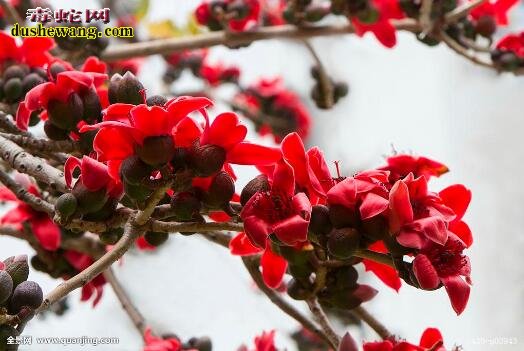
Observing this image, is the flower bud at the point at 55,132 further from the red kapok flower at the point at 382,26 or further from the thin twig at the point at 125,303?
the red kapok flower at the point at 382,26

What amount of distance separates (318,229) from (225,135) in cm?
15

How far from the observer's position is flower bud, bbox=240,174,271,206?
911 mm

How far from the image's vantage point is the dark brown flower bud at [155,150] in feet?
2.82

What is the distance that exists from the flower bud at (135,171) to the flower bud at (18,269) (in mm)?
164

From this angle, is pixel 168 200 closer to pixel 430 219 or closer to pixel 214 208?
pixel 214 208

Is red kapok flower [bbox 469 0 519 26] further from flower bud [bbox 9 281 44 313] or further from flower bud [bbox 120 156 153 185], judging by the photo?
flower bud [bbox 9 281 44 313]

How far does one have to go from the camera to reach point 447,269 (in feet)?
2.91

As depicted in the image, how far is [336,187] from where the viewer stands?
2.97 feet

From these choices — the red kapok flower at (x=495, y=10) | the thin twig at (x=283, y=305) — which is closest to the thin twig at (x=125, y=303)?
the thin twig at (x=283, y=305)

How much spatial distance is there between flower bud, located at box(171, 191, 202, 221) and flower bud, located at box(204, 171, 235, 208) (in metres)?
0.02

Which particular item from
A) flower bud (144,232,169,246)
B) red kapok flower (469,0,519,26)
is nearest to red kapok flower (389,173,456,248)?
flower bud (144,232,169,246)

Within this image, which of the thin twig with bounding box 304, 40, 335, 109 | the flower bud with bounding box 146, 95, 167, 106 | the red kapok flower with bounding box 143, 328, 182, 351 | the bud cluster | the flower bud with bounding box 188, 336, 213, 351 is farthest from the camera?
the thin twig with bounding box 304, 40, 335, 109

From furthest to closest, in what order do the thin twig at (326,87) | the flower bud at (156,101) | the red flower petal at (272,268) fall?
the thin twig at (326,87) → the red flower petal at (272,268) → the flower bud at (156,101)

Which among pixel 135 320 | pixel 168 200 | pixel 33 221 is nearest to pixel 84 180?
pixel 168 200
